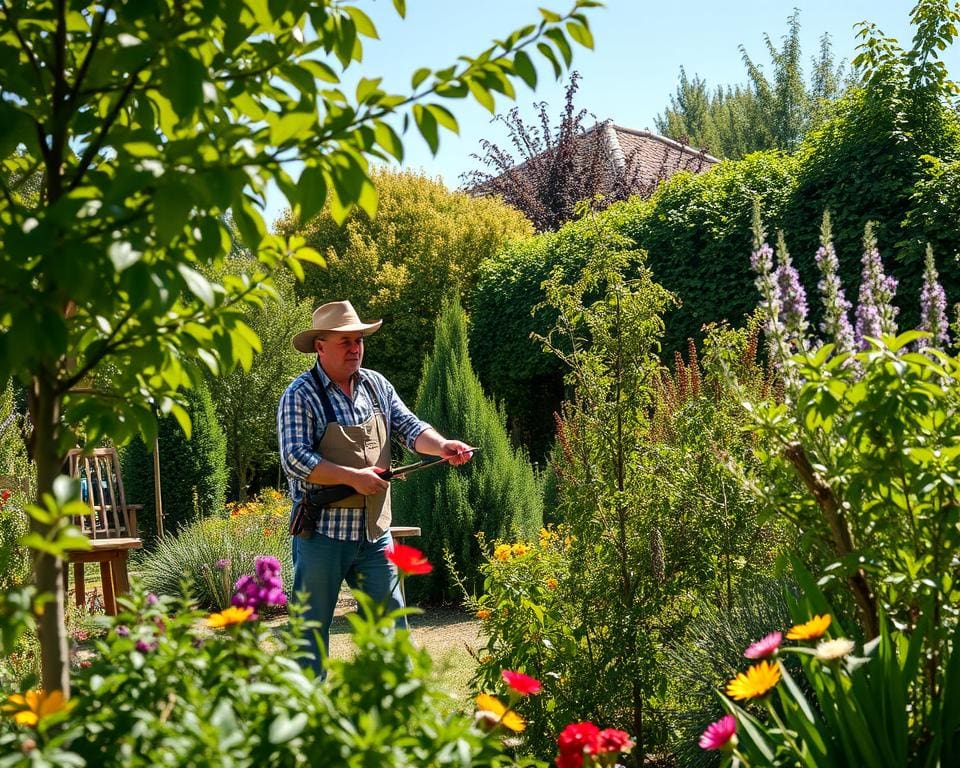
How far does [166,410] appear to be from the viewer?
171 cm

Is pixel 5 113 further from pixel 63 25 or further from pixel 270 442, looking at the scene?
pixel 270 442

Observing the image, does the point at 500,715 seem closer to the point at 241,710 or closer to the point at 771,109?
the point at 241,710

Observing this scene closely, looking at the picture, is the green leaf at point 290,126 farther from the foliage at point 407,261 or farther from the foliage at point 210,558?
the foliage at point 407,261

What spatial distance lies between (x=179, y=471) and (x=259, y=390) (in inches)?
94.2


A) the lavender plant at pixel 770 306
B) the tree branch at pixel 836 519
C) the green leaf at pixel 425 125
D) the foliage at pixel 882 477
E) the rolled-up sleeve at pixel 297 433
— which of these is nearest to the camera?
the green leaf at pixel 425 125

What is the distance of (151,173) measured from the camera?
1211 mm

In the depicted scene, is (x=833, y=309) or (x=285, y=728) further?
(x=833, y=309)

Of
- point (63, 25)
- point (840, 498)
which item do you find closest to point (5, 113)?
point (63, 25)

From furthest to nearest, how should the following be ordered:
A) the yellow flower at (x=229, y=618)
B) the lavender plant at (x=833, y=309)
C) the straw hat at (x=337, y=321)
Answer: the straw hat at (x=337, y=321), the lavender plant at (x=833, y=309), the yellow flower at (x=229, y=618)

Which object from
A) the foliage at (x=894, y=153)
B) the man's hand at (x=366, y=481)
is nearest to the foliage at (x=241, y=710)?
the man's hand at (x=366, y=481)

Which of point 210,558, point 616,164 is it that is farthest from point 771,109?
point 210,558

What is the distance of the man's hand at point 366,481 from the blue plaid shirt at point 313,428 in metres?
0.16

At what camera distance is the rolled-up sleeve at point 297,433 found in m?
3.72

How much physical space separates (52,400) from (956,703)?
6.50 ft
